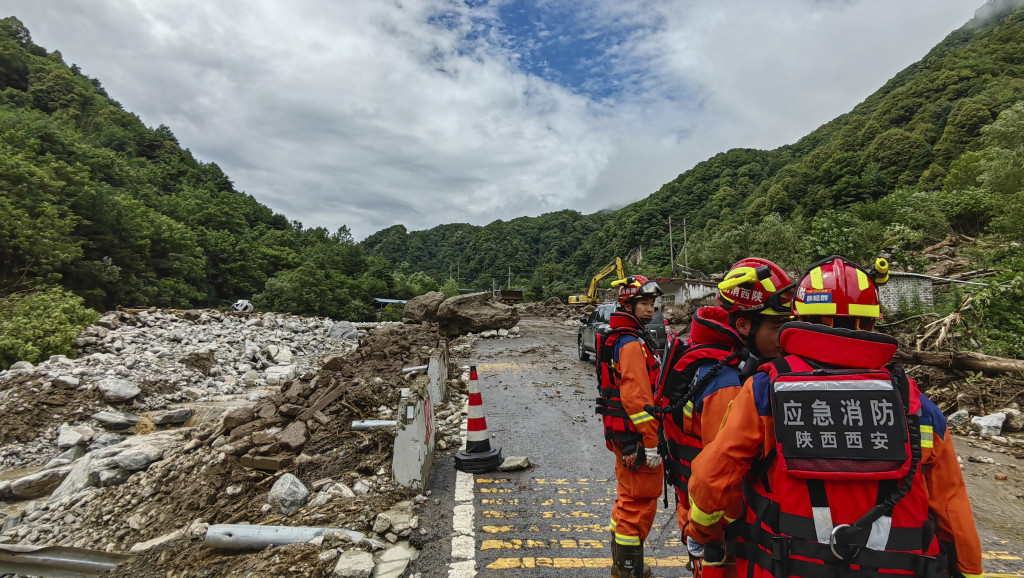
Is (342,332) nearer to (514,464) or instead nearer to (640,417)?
(514,464)

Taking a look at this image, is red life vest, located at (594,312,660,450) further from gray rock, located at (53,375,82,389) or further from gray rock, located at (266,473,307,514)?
gray rock, located at (53,375,82,389)

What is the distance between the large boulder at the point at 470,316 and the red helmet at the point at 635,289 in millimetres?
16906

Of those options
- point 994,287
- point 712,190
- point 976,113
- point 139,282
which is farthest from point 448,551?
point 712,190

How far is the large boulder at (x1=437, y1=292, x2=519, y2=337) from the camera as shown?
20344mm

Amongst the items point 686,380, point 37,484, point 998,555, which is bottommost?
point 37,484

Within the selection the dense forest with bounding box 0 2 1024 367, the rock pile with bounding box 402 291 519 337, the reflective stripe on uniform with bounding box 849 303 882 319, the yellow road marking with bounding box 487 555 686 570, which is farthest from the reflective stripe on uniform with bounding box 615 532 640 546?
the rock pile with bounding box 402 291 519 337

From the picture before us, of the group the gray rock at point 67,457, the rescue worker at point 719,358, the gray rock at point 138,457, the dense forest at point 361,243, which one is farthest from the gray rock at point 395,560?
the dense forest at point 361,243

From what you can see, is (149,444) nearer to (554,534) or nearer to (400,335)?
(554,534)

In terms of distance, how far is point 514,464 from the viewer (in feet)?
17.1

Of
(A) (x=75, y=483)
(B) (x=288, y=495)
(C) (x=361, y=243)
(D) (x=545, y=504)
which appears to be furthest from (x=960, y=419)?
(C) (x=361, y=243)

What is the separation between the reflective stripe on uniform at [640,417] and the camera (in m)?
2.99

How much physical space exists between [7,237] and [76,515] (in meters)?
20.7

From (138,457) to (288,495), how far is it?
339 cm

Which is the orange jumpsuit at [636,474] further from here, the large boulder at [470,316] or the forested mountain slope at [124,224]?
the forested mountain slope at [124,224]
